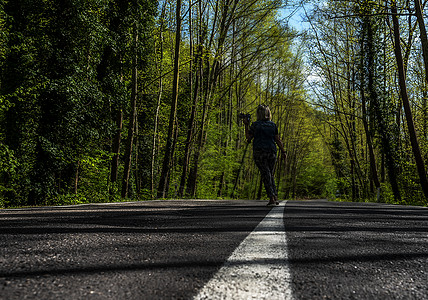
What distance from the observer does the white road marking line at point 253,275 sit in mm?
1325

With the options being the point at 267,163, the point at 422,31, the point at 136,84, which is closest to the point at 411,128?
the point at 422,31

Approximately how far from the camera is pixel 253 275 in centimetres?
160

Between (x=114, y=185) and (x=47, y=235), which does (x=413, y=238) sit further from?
(x=114, y=185)

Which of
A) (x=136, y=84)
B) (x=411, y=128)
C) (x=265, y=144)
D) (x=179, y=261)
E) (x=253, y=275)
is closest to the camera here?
(x=253, y=275)

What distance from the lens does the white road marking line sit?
1325mm

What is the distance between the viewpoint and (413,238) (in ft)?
10.1

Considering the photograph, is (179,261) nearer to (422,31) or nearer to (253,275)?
(253,275)

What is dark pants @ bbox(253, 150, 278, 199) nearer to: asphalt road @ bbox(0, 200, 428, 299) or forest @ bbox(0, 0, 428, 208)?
forest @ bbox(0, 0, 428, 208)

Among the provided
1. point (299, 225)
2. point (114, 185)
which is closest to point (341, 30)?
point (114, 185)

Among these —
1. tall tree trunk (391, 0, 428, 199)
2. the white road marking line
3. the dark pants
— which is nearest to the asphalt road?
the white road marking line

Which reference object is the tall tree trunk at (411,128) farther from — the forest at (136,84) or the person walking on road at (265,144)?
the person walking on road at (265,144)

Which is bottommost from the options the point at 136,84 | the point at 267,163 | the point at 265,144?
the point at 267,163

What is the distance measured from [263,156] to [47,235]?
207 inches

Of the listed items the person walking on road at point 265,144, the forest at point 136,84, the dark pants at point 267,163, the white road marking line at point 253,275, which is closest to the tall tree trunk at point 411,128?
the forest at point 136,84
